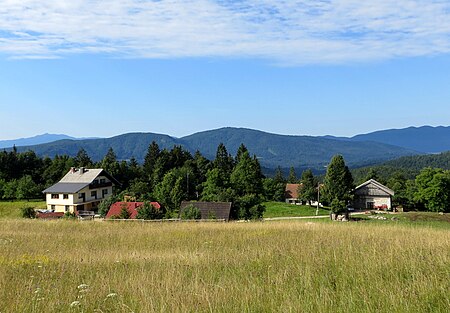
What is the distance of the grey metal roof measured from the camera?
202ft

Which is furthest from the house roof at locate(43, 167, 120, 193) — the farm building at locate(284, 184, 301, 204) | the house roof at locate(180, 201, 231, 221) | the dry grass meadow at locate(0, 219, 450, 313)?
the dry grass meadow at locate(0, 219, 450, 313)

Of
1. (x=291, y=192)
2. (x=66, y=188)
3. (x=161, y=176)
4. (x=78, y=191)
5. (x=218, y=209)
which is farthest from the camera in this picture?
(x=291, y=192)

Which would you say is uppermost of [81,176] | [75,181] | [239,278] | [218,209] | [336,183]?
[81,176]

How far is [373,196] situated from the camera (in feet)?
263

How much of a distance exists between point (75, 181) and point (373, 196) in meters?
54.7

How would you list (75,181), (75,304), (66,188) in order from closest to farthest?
(75,304) → (66,188) → (75,181)

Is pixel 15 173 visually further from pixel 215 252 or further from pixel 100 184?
pixel 215 252

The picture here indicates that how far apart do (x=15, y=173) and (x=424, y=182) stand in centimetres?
7499

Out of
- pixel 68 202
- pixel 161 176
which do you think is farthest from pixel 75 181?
pixel 161 176

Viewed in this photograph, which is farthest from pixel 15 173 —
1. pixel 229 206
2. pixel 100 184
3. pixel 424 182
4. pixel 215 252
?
pixel 215 252

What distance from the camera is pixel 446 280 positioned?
562 cm

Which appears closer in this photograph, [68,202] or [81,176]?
[68,202]

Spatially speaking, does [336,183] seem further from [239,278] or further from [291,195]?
[239,278]

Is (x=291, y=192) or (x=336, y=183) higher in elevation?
(x=336, y=183)
